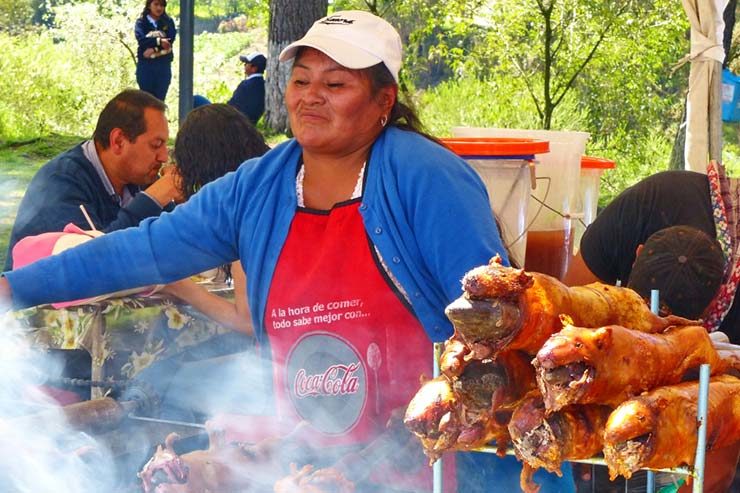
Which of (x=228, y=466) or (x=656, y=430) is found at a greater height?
(x=656, y=430)

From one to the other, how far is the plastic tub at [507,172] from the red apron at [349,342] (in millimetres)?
1427

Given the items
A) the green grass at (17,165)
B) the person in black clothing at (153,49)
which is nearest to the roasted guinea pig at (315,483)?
the green grass at (17,165)

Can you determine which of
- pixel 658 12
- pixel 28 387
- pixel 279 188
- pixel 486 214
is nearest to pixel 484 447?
pixel 486 214

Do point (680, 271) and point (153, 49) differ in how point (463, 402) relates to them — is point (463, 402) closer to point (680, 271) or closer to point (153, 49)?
point (680, 271)

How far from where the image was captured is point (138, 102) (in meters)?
4.15

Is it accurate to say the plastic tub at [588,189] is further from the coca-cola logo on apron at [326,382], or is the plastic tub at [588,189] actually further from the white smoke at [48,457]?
the white smoke at [48,457]

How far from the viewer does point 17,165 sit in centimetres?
905

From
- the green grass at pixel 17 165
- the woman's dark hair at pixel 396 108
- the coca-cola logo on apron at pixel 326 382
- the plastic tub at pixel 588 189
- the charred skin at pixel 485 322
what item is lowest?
the green grass at pixel 17 165

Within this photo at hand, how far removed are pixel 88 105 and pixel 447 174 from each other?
10822 mm

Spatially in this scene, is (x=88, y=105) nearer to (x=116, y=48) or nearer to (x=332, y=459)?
(x=116, y=48)

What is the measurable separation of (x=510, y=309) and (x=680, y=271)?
0.91 m

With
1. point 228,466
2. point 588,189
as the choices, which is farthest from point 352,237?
point 588,189

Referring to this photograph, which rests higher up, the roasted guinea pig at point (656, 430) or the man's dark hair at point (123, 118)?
the man's dark hair at point (123, 118)

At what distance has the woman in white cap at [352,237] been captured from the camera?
2.10 m
